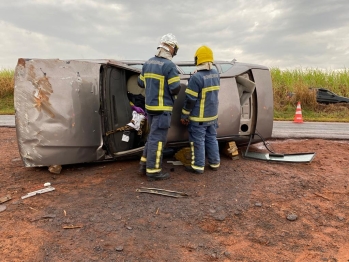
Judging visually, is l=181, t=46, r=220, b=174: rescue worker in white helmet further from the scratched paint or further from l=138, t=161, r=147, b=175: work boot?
the scratched paint

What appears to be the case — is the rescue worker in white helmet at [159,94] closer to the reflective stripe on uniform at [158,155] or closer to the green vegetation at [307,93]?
the reflective stripe on uniform at [158,155]

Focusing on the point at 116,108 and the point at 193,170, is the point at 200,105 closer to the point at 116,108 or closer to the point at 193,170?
the point at 193,170

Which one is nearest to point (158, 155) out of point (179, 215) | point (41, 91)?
point (179, 215)

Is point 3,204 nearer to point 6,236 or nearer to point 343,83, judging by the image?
point 6,236

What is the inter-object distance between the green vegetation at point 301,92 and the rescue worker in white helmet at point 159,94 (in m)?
9.51

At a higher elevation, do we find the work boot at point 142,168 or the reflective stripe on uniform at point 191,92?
the reflective stripe on uniform at point 191,92

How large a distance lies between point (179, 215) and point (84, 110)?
209 cm

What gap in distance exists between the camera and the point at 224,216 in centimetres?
351

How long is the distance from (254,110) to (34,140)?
11.2 ft

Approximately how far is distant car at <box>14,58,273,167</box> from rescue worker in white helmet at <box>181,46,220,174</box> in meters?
0.20

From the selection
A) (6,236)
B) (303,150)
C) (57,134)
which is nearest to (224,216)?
(6,236)

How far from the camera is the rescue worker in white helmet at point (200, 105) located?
4496 millimetres

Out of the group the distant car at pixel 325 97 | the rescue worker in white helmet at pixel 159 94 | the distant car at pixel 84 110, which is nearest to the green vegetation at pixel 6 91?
the distant car at pixel 84 110

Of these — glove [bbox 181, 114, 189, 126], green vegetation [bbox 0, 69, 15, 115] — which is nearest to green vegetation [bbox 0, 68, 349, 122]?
green vegetation [bbox 0, 69, 15, 115]
